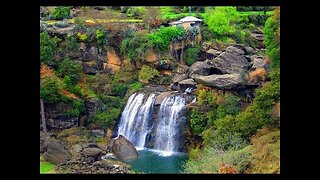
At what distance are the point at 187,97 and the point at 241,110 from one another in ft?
4.97

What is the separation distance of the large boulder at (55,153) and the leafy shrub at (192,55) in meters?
4.59

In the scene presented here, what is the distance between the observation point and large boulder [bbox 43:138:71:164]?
10094mm

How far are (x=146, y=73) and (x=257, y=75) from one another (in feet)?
11.2

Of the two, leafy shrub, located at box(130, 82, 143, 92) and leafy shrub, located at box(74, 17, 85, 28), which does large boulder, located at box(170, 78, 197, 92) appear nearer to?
leafy shrub, located at box(130, 82, 143, 92)

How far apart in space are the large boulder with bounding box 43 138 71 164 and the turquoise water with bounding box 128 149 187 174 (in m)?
1.37

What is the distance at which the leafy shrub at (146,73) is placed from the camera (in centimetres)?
1316

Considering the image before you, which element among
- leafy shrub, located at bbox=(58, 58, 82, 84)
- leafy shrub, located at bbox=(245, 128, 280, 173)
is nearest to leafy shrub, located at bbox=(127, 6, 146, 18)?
leafy shrub, located at bbox=(58, 58, 82, 84)

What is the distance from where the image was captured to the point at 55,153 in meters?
10.2

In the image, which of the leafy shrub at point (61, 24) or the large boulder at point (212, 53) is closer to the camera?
the large boulder at point (212, 53)

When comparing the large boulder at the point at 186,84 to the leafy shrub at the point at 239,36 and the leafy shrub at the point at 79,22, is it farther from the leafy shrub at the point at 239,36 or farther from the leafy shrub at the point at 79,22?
the leafy shrub at the point at 79,22

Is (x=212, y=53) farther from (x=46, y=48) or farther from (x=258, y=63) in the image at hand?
(x=46, y=48)

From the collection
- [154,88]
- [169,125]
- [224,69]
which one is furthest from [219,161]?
[154,88]

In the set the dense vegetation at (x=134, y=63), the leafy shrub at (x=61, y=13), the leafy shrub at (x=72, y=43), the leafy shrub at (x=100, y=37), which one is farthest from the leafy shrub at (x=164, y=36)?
the leafy shrub at (x=61, y=13)

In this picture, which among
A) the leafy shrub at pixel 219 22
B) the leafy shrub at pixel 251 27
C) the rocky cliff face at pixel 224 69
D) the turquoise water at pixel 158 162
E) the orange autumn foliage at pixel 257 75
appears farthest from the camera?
the leafy shrub at pixel 251 27
